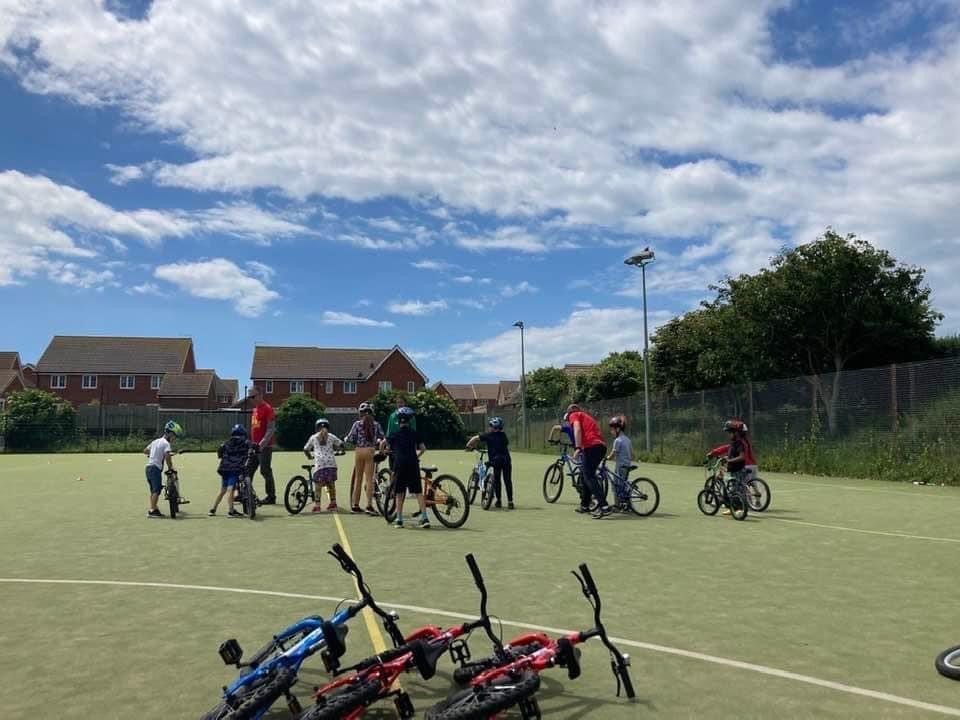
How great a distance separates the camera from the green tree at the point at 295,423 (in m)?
46.8

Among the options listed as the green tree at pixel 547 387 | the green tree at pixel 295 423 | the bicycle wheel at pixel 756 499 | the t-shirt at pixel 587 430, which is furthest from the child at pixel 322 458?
the green tree at pixel 547 387

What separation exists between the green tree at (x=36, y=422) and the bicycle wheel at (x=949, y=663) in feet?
155

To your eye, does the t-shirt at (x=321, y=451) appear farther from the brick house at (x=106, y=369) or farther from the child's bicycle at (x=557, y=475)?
the brick house at (x=106, y=369)

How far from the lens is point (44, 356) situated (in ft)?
232

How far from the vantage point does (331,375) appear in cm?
7344

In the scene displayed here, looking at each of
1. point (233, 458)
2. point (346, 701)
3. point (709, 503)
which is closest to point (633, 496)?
point (709, 503)

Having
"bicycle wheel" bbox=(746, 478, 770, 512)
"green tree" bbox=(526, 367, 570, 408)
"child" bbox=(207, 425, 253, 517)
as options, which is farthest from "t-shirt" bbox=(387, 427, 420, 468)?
"green tree" bbox=(526, 367, 570, 408)

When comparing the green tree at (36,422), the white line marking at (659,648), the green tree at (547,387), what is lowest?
the white line marking at (659,648)

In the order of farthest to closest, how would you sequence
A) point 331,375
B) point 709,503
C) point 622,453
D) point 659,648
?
point 331,375
point 622,453
point 709,503
point 659,648

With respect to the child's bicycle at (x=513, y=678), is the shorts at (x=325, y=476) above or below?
above

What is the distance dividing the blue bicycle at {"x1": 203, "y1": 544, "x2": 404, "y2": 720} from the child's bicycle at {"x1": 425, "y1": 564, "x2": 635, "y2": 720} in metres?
0.66

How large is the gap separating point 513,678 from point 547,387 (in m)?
80.9

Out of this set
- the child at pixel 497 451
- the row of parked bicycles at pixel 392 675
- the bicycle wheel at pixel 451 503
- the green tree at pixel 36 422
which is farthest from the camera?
the green tree at pixel 36 422

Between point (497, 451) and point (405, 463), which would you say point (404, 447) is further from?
point (497, 451)
